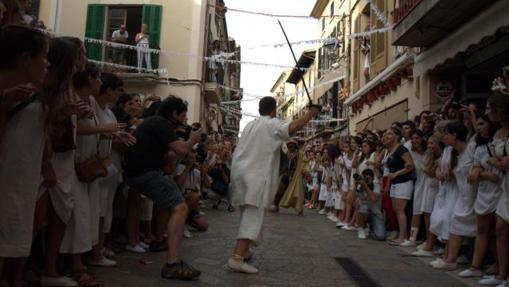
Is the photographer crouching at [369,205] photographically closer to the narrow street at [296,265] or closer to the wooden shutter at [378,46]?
the narrow street at [296,265]

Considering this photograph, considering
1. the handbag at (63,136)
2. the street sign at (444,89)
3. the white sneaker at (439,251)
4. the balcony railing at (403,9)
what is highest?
the balcony railing at (403,9)

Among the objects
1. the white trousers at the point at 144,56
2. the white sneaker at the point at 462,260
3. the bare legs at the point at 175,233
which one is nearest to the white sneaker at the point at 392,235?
the white sneaker at the point at 462,260

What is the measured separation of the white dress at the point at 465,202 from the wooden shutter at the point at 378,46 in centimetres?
1086

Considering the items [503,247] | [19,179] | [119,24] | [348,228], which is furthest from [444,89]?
[119,24]

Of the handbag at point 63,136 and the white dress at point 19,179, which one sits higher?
the handbag at point 63,136

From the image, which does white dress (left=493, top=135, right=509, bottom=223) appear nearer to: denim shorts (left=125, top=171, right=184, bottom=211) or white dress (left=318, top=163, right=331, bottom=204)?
denim shorts (left=125, top=171, right=184, bottom=211)

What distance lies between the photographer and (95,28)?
18.6 meters

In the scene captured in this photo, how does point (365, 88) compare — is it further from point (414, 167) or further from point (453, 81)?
point (414, 167)

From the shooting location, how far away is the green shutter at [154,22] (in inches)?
728

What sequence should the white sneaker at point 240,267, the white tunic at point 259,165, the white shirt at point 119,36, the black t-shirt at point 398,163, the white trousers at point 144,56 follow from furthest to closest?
the white trousers at point 144,56 < the white shirt at point 119,36 < the black t-shirt at point 398,163 < the white tunic at point 259,165 < the white sneaker at point 240,267

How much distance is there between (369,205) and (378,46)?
395 inches

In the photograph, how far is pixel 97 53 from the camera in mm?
18500

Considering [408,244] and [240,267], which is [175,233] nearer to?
[240,267]

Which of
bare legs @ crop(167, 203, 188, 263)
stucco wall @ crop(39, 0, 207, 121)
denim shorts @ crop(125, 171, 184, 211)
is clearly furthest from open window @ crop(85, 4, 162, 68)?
bare legs @ crop(167, 203, 188, 263)
